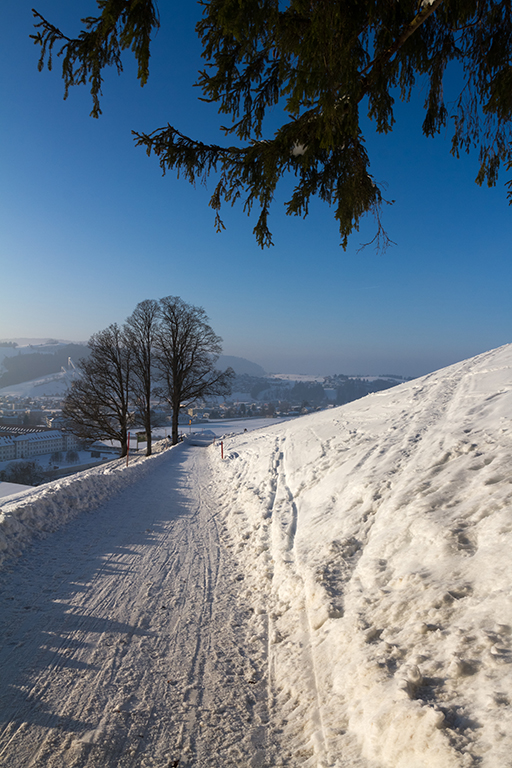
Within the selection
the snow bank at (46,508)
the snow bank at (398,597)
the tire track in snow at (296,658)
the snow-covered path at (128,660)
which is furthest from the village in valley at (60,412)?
the snow-covered path at (128,660)

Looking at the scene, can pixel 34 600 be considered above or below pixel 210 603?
above

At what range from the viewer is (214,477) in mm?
11219

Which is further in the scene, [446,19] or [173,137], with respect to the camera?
[173,137]

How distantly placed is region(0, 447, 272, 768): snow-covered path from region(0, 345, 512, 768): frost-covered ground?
0.6 inches

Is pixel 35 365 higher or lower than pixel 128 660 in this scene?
higher

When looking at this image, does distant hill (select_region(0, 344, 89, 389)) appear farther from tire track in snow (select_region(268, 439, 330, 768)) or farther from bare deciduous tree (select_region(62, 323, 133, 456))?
tire track in snow (select_region(268, 439, 330, 768))

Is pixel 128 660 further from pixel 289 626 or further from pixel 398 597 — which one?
pixel 398 597

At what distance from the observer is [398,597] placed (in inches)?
117

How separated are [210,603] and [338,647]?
1.62 m

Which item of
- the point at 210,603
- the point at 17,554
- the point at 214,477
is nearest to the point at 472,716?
the point at 210,603

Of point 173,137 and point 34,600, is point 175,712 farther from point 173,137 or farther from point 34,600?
point 173,137

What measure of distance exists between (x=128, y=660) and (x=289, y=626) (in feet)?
5.00

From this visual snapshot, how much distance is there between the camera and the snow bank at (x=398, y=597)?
193cm

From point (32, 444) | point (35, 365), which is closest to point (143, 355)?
point (32, 444)
